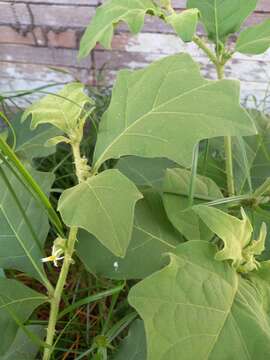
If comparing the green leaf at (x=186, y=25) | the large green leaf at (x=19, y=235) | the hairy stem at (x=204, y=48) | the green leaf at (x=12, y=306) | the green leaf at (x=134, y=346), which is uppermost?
the green leaf at (x=186, y=25)

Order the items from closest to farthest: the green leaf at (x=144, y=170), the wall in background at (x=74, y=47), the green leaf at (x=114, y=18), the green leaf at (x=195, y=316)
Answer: the green leaf at (x=195, y=316) → the green leaf at (x=114, y=18) → the green leaf at (x=144, y=170) → the wall in background at (x=74, y=47)

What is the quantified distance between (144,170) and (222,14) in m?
0.20

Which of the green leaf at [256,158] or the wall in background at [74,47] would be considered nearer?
the green leaf at [256,158]

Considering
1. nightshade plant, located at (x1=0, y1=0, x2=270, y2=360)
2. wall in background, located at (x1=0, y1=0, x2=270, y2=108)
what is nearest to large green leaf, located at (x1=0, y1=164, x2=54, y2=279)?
nightshade plant, located at (x1=0, y1=0, x2=270, y2=360)

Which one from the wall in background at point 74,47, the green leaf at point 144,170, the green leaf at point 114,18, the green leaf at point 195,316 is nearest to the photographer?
the green leaf at point 195,316

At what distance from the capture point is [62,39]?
1126mm

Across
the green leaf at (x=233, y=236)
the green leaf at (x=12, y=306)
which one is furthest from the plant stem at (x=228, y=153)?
the green leaf at (x=12, y=306)

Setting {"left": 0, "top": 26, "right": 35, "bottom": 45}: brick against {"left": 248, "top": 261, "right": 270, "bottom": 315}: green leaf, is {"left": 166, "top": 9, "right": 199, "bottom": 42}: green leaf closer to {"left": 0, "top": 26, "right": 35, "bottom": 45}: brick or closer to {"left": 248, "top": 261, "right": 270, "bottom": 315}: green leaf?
{"left": 248, "top": 261, "right": 270, "bottom": 315}: green leaf

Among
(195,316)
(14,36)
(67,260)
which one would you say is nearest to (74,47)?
(14,36)

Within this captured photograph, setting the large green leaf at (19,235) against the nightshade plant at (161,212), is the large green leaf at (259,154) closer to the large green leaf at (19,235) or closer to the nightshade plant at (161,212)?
the nightshade plant at (161,212)

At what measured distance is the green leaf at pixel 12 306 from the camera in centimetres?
47

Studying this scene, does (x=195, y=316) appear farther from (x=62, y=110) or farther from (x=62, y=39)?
(x=62, y=39)

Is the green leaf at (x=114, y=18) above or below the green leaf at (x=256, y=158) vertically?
above

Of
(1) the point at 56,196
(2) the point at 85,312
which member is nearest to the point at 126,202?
(2) the point at 85,312
